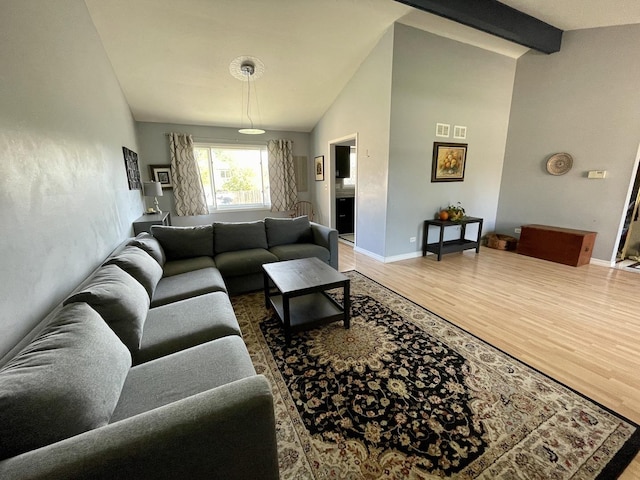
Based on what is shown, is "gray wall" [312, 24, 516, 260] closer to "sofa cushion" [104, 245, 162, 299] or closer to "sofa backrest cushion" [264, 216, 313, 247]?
"sofa backrest cushion" [264, 216, 313, 247]

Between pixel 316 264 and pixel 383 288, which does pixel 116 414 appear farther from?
pixel 383 288

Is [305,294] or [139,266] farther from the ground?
[139,266]

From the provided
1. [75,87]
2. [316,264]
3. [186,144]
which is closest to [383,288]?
[316,264]

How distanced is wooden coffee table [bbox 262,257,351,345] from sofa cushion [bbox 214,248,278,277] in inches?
16.2

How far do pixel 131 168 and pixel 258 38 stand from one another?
2537 millimetres

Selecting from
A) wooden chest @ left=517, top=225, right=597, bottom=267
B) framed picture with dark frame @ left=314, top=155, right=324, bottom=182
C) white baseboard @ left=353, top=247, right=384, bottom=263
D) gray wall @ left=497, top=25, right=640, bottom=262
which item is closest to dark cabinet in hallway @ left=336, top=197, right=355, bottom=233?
framed picture with dark frame @ left=314, top=155, right=324, bottom=182

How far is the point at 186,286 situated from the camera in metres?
2.20

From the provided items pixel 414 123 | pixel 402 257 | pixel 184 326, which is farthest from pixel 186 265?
pixel 414 123

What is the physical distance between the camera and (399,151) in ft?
12.5

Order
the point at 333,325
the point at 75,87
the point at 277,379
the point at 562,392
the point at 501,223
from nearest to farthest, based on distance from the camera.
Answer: the point at 562,392 → the point at 277,379 → the point at 75,87 → the point at 333,325 → the point at 501,223

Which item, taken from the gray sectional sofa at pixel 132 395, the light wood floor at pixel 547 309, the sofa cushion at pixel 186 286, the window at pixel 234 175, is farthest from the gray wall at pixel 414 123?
the gray sectional sofa at pixel 132 395

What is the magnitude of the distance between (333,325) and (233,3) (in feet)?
11.4

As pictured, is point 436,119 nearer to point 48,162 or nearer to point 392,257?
point 392,257

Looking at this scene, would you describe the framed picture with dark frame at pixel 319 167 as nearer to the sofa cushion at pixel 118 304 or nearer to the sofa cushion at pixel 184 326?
the sofa cushion at pixel 184 326
